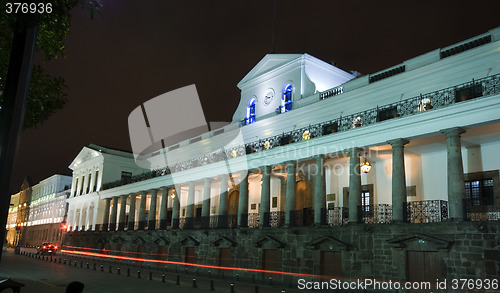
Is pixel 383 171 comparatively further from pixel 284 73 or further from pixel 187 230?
pixel 187 230

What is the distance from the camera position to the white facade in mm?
19953

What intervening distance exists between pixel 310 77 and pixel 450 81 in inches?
447

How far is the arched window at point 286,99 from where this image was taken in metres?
32.4

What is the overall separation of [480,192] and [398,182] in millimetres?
4625

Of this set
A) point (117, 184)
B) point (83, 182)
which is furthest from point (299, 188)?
point (83, 182)

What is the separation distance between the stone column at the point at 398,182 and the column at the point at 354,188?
2034 millimetres

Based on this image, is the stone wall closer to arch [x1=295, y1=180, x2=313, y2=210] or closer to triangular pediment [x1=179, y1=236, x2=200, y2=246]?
triangular pediment [x1=179, y1=236, x2=200, y2=246]

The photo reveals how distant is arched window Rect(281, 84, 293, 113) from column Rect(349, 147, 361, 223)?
34.6 ft

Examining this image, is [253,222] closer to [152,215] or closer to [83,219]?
[152,215]

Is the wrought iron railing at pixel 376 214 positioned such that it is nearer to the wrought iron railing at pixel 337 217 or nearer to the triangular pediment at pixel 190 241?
the wrought iron railing at pixel 337 217

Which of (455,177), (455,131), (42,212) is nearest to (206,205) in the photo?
(455,177)

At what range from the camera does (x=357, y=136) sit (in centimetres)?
2234

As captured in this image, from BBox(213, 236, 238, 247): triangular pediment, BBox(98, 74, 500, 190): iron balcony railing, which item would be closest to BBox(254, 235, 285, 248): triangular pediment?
BBox(213, 236, 238, 247): triangular pediment

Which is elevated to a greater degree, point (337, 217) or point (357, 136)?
point (357, 136)
